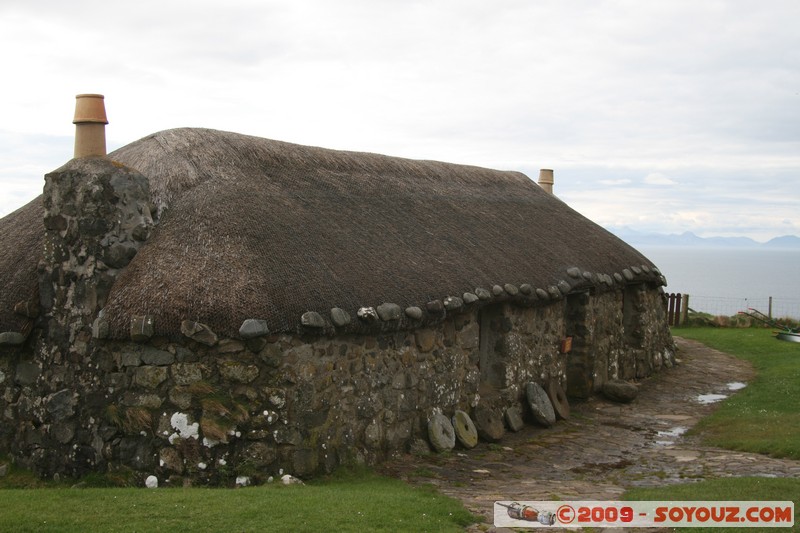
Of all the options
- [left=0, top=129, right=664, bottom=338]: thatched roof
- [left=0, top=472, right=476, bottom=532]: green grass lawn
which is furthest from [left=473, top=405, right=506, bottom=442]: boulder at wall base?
[left=0, top=472, right=476, bottom=532]: green grass lawn

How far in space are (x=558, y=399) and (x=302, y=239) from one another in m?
6.15

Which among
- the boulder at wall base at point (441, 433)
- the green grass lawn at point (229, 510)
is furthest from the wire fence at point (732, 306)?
the green grass lawn at point (229, 510)

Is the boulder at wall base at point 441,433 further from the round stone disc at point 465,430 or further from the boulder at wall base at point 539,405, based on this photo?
the boulder at wall base at point 539,405

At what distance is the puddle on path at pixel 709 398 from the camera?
17.3 metres

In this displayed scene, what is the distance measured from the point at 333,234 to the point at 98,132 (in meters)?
3.52

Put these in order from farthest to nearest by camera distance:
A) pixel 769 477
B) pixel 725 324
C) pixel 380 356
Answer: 1. pixel 725 324
2. pixel 380 356
3. pixel 769 477

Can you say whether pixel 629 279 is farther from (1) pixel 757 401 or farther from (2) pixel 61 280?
(2) pixel 61 280

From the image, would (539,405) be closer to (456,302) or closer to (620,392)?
(620,392)

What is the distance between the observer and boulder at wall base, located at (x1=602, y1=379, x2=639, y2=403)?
56.2 feet

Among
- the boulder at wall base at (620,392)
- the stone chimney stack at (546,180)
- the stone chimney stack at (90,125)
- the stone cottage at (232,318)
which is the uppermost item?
the stone chimney stack at (546,180)

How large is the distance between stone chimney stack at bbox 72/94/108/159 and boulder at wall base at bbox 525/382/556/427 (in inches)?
310

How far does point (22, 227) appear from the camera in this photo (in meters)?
13.0

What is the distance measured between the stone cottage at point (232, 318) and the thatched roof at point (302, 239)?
34mm

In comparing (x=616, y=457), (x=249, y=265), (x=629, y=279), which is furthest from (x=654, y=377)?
(x=249, y=265)
